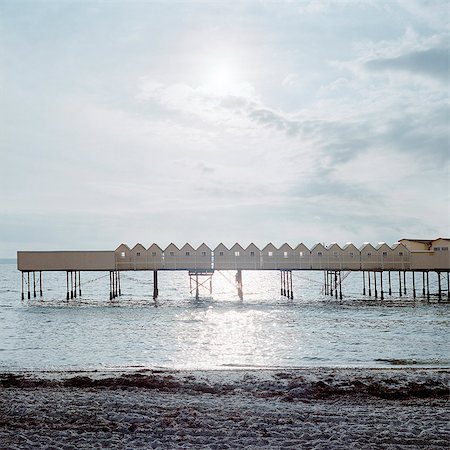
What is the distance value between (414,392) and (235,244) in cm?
3988

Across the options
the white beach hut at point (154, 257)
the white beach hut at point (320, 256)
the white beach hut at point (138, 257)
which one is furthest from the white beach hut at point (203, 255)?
the white beach hut at point (320, 256)

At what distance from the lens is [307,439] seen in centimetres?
1127

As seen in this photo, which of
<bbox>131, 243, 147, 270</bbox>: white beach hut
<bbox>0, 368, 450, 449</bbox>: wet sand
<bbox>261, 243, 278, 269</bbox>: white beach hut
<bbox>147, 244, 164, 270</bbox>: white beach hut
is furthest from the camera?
<bbox>261, 243, 278, 269</bbox>: white beach hut

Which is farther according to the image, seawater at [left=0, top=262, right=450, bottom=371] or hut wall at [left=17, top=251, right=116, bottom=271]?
hut wall at [left=17, top=251, right=116, bottom=271]

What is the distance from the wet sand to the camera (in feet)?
37.1

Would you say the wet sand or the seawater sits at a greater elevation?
the wet sand

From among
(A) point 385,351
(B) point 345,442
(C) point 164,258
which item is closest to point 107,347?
(A) point 385,351

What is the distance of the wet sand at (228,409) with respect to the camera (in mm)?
11297

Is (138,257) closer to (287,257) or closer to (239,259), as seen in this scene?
(239,259)

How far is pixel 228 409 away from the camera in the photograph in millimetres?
13688

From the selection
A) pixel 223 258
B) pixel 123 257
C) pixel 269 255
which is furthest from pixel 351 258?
pixel 123 257

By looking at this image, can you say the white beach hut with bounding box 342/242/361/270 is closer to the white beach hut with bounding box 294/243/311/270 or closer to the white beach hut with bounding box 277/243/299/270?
the white beach hut with bounding box 294/243/311/270

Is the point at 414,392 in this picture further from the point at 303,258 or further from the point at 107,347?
the point at 303,258

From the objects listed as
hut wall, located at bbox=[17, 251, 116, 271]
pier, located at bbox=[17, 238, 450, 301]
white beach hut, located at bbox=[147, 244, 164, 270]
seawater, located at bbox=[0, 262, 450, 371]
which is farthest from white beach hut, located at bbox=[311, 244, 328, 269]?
hut wall, located at bbox=[17, 251, 116, 271]
